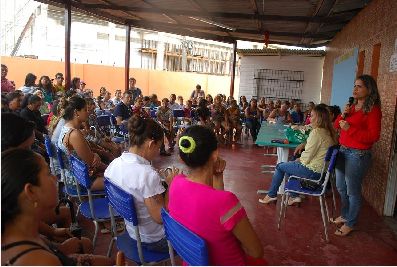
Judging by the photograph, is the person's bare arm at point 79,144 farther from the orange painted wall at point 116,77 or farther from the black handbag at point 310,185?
the orange painted wall at point 116,77

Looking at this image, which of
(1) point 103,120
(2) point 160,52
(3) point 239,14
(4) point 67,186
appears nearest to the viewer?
(4) point 67,186

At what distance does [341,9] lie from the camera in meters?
6.69

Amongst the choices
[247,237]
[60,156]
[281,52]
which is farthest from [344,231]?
[281,52]

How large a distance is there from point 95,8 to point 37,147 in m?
5.66

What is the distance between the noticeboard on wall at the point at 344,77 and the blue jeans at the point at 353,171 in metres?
3.49

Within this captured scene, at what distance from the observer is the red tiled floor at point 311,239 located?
Result: 3201mm

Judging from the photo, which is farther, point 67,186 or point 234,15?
point 234,15

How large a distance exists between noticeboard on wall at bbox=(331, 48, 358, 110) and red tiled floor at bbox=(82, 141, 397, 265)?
2.98 metres

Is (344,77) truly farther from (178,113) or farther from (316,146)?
(316,146)

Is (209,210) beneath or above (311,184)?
above

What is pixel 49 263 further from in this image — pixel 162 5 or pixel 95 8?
pixel 95 8

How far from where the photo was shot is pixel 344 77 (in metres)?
7.71

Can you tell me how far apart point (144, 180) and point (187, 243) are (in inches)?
25.3

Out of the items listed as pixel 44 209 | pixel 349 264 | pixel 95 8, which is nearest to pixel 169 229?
pixel 44 209
